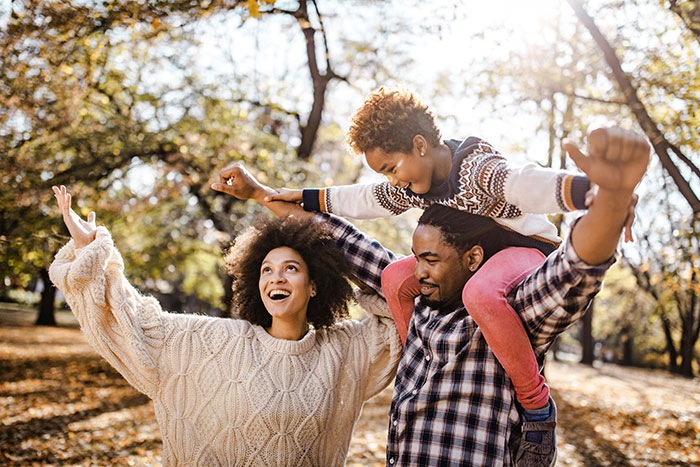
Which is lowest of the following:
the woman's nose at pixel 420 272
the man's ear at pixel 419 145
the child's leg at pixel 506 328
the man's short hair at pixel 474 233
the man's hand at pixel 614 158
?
the child's leg at pixel 506 328

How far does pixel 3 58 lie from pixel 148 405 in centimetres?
582

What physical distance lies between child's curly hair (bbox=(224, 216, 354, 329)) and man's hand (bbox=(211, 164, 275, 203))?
0.15m

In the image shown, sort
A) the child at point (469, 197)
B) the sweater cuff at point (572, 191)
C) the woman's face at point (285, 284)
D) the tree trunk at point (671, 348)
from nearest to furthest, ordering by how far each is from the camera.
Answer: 1. the sweater cuff at point (572, 191)
2. the child at point (469, 197)
3. the woman's face at point (285, 284)
4. the tree trunk at point (671, 348)

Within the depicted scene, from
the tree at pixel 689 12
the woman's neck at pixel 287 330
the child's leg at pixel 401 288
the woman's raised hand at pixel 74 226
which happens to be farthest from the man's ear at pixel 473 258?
the tree at pixel 689 12

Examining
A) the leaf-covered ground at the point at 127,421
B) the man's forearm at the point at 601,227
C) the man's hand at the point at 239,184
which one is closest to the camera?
the man's forearm at the point at 601,227

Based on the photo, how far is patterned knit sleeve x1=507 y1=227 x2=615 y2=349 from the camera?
1.76m

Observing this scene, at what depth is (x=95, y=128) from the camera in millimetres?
7957

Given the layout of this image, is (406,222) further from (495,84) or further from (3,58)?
(3,58)

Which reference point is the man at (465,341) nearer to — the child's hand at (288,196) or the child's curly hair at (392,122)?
the child's curly hair at (392,122)

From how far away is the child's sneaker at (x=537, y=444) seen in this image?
2.00 m

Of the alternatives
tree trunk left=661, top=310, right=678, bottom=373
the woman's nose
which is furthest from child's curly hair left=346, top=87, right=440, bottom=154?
tree trunk left=661, top=310, right=678, bottom=373

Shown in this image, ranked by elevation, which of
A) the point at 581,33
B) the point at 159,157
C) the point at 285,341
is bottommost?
the point at 285,341

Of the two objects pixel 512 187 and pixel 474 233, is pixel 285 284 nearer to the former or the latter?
pixel 474 233

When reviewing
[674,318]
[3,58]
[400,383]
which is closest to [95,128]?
[3,58]
